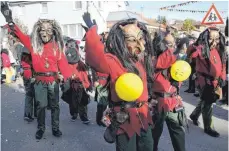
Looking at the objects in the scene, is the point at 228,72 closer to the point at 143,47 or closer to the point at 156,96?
the point at 156,96

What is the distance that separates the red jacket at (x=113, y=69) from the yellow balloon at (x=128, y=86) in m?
0.15

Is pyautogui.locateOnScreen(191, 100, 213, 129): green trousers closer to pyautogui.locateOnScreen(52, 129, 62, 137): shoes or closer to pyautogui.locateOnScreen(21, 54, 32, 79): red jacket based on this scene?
pyautogui.locateOnScreen(52, 129, 62, 137): shoes

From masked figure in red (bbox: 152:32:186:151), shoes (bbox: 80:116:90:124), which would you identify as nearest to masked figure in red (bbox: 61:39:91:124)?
shoes (bbox: 80:116:90:124)

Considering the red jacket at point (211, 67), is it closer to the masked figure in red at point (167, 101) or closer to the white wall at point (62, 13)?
the masked figure in red at point (167, 101)

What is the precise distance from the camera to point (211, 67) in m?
5.03

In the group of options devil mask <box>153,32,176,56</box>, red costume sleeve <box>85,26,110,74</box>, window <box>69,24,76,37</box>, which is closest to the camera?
red costume sleeve <box>85,26,110,74</box>

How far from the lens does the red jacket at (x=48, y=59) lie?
185 inches

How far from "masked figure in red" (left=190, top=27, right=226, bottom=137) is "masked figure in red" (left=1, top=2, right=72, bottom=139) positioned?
7.65ft

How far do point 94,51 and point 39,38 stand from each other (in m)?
2.63

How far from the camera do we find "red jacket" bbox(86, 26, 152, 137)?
2.35m

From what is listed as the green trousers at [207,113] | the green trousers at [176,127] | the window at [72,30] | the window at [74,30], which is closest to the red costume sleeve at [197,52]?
the green trousers at [207,113]

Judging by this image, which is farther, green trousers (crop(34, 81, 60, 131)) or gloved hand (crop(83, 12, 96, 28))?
green trousers (crop(34, 81, 60, 131))

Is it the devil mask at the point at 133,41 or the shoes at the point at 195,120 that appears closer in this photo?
the devil mask at the point at 133,41

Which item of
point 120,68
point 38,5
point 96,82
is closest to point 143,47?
point 120,68
